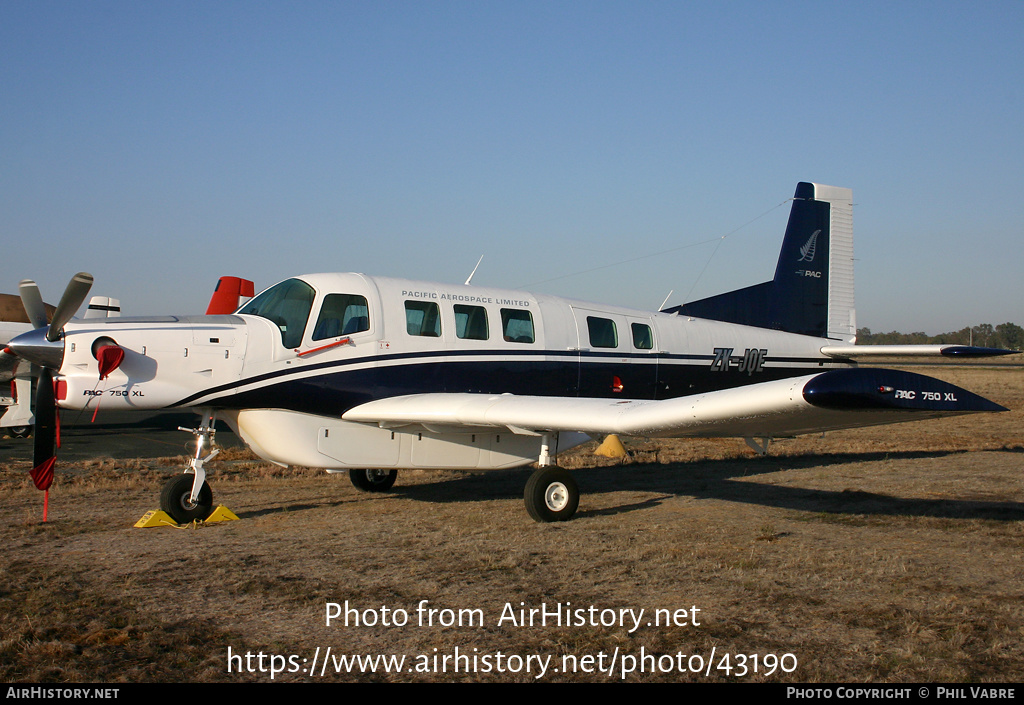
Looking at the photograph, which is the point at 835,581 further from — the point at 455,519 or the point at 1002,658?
the point at 455,519

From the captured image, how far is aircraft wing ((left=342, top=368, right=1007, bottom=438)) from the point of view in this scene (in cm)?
588

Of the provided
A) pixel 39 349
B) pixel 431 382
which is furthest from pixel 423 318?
pixel 39 349

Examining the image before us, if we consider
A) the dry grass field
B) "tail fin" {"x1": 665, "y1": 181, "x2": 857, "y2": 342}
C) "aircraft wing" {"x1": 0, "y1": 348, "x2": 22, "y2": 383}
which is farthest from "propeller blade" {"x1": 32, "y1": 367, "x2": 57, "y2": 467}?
"tail fin" {"x1": 665, "y1": 181, "x2": 857, "y2": 342}

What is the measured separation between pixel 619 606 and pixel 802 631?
1.26 m

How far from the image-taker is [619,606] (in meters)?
5.49

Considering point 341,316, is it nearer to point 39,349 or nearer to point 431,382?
point 431,382

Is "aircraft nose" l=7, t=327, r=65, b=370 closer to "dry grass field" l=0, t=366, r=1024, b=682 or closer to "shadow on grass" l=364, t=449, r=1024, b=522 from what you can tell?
"dry grass field" l=0, t=366, r=1024, b=682

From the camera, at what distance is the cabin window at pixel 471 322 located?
10.0 meters

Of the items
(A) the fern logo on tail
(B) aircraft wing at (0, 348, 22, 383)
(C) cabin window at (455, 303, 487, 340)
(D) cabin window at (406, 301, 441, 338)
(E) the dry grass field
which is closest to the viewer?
(E) the dry grass field

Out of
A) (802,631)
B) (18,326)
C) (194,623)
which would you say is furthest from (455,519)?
(18,326)

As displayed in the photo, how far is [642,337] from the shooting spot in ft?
37.8

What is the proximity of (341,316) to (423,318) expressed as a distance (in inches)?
42.7

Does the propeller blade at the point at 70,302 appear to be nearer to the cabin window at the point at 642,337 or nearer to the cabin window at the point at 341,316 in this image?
the cabin window at the point at 341,316

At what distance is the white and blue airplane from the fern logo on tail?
9.04 ft
